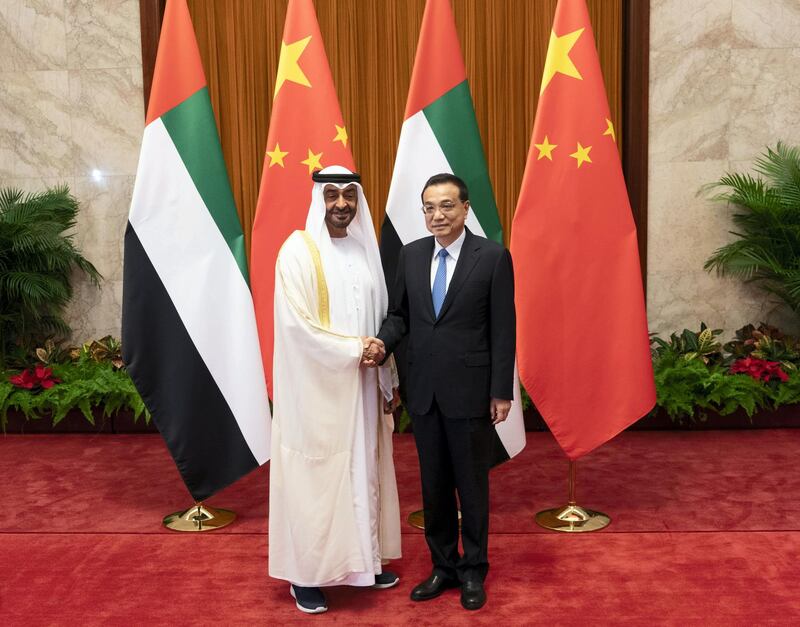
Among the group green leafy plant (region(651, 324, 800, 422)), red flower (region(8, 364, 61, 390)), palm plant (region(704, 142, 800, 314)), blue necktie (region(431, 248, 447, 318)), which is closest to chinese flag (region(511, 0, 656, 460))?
blue necktie (region(431, 248, 447, 318))

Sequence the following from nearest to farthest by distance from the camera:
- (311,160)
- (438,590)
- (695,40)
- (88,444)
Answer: (438,590), (311,160), (88,444), (695,40)

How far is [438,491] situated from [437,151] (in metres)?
1.86

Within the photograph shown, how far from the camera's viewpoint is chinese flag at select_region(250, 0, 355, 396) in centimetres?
451

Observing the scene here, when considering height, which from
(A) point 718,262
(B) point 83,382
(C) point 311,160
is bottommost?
(B) point 83,382

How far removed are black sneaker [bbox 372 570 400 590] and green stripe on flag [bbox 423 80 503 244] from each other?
6.00 ft

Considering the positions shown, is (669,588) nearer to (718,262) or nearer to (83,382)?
(718,262)

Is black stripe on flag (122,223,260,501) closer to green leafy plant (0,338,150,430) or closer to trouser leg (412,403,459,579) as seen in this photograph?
trouser leg (412,403,459,579)

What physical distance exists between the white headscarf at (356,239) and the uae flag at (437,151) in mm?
923

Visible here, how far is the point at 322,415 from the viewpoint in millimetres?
3279

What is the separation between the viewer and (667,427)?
6.20m

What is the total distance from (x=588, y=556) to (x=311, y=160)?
2458mm

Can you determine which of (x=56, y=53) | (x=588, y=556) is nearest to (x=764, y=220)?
(x=588, y=556)

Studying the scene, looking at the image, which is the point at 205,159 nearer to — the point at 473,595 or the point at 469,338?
the point at 469,338

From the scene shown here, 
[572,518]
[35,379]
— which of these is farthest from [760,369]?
[35,379]
